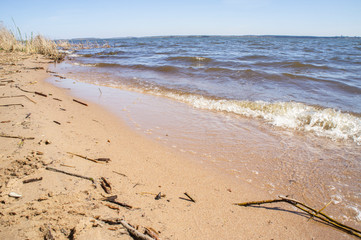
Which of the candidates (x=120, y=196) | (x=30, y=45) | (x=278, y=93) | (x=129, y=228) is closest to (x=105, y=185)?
(x=120, y=196)

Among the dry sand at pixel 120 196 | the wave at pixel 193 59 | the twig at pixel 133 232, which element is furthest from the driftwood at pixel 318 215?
the wave at pixel 193 59

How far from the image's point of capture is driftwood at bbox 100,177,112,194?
200 cm

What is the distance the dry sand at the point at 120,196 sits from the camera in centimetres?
155

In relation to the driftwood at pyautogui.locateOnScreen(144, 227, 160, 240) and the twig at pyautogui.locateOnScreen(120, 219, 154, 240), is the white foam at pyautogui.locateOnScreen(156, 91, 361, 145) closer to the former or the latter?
the driftwood at pyautogui.locateOnScreen(144, 227, 160, 240)

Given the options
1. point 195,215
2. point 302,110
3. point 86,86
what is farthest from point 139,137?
point 86,86

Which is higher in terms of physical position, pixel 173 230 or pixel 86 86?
pixel 86 86

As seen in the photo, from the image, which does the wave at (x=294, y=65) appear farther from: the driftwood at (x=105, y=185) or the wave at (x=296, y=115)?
the driftwood at (x=105, y=185)

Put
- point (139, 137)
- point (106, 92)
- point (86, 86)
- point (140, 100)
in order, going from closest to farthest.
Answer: point (139, 137)
point (140, 100)
point (106, 92)
point (86, 86)

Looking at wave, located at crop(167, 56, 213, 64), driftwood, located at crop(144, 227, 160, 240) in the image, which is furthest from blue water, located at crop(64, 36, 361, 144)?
driftwood, located at crop(144, 227, 160, 240)

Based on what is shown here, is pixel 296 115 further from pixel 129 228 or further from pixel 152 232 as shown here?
pixel 129 228

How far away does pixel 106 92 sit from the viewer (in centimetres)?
670

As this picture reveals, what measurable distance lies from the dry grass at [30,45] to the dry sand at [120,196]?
1514 centimetres

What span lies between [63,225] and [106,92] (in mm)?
5722

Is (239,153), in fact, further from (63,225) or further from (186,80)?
(186,80)
